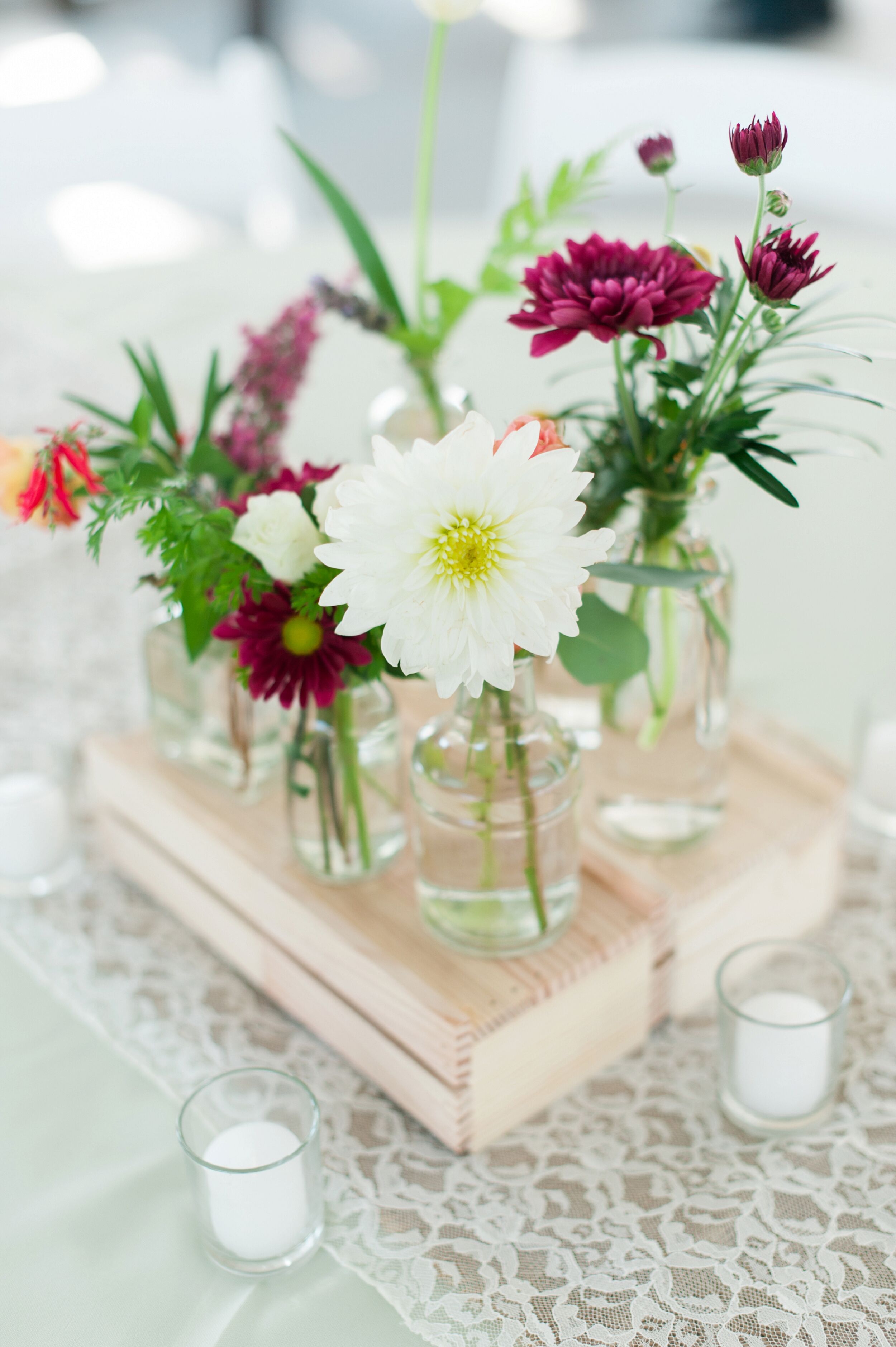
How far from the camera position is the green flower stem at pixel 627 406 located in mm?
697

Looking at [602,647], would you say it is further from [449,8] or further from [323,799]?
[449,8]

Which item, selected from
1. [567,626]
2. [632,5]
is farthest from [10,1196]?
[632,5]

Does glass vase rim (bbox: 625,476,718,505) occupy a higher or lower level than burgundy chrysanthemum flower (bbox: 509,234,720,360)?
lower

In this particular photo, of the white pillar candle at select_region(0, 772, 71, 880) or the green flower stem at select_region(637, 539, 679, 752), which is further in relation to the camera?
the white pillar candle at select_region(0, 772, 71, 880)

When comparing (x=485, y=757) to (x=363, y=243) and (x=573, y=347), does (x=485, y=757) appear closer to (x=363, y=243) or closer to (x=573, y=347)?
(x=363, y=243)

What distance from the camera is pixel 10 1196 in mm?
778

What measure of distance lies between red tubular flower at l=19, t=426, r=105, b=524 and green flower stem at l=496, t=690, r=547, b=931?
10.8 inches

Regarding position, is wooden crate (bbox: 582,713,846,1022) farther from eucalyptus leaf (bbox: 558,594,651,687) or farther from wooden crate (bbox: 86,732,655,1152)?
eucalyptus leaf (bbox: 558,594,651,687)

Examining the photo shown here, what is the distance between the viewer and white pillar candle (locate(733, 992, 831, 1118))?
0.77 metres

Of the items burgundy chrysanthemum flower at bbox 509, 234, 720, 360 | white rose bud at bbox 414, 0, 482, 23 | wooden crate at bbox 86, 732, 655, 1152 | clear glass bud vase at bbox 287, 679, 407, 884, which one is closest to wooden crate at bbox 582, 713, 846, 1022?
wooden crate at bbox 86, 732, 655, 1152

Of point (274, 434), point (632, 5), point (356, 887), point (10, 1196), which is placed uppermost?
point (632, 5)

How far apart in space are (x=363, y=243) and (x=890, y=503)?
1.94 feet

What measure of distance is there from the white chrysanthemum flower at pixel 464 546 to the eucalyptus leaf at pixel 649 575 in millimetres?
113

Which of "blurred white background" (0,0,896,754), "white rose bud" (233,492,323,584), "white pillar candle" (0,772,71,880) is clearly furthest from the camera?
"blurred white background" (0,0,896,754)
